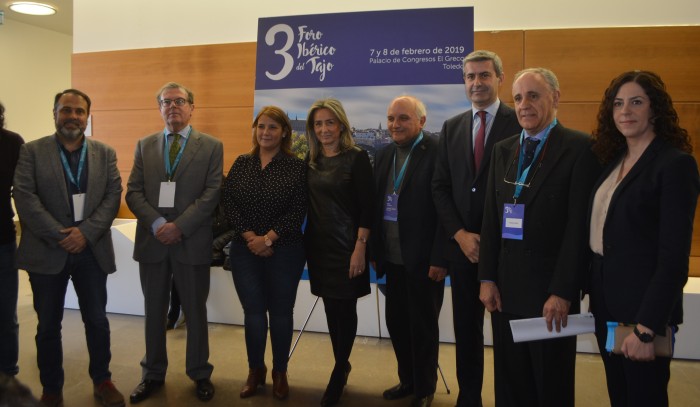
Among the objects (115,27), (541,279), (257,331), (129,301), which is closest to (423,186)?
(541,279)

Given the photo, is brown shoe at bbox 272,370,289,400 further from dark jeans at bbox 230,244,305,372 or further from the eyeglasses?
the eyeglasses

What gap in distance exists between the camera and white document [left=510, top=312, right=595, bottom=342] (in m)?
1.87

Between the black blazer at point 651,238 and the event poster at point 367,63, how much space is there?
2651mm

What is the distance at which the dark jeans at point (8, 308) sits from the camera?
2.77 meters

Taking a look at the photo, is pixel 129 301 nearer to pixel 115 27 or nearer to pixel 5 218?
pixel 5 218

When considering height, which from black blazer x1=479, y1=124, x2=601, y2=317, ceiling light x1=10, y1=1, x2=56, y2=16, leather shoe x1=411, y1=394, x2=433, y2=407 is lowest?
leather shoe x1=411, y1=394, x2=433, y2=407

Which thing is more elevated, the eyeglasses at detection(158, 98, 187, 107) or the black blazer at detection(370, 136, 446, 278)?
the eyeglasses at detection(158, 98, 187, 107)

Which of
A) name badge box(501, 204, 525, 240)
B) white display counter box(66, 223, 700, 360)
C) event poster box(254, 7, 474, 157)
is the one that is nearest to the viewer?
name badge box(501, 204, 525, 240)

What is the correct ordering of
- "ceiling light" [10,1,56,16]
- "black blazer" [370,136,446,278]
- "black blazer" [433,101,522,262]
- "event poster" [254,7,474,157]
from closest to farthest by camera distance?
"black blazer" [433,101,522,262] → "black blazer" [370,136,446,278] → "event poster" [254,7,474,157] → "ceiling light" [10,1,56,16]

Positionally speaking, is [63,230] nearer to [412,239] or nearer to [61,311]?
[61,311]

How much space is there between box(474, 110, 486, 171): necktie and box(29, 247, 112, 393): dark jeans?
2.12 m

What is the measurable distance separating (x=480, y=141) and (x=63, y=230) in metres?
2.20

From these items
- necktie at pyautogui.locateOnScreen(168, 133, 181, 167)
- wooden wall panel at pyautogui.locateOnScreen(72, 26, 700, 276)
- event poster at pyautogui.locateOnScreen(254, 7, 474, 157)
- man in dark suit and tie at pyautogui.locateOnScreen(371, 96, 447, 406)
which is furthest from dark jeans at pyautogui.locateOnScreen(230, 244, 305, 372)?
wooden wall panel at pyautogui.locateOnScreen(72, 26, 700, 276)

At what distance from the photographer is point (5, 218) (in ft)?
9.04
